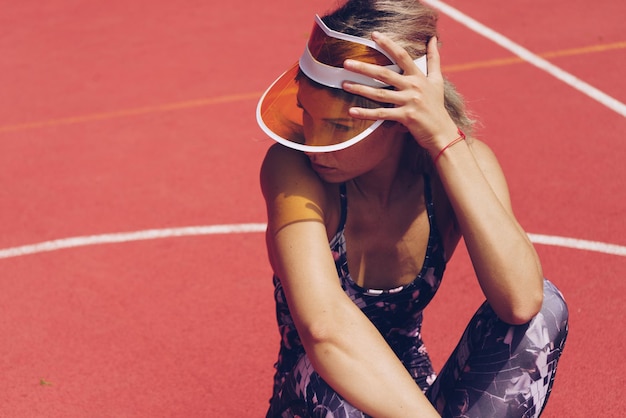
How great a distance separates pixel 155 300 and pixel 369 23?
2.74m

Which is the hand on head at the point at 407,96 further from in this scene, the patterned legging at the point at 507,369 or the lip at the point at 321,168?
the patterned legging at the point at 507,369

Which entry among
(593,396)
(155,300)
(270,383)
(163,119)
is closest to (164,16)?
(163,119)

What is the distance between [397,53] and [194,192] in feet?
11.9

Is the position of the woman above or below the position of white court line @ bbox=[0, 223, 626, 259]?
above

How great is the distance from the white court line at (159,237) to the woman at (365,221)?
244cm

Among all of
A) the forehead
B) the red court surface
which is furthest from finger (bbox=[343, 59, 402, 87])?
the red court surface

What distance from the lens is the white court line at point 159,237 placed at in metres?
5.17

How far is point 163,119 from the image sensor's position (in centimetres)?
706

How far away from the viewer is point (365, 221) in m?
2.96

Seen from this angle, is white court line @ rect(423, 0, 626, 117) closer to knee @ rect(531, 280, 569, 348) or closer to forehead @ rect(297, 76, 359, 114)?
knee @ rect(531, 280, 569, 348)

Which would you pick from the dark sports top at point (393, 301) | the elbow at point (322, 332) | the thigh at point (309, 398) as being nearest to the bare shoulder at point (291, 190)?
the dark sports top at point (393, 301)

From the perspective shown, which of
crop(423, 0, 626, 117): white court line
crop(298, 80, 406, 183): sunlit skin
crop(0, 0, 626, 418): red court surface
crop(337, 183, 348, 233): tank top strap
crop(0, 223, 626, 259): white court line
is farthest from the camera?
crop(423, 0, 626, 117): white court line

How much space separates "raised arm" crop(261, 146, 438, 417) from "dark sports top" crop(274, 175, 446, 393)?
11.1 inches

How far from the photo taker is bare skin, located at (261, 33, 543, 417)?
2.44 m
